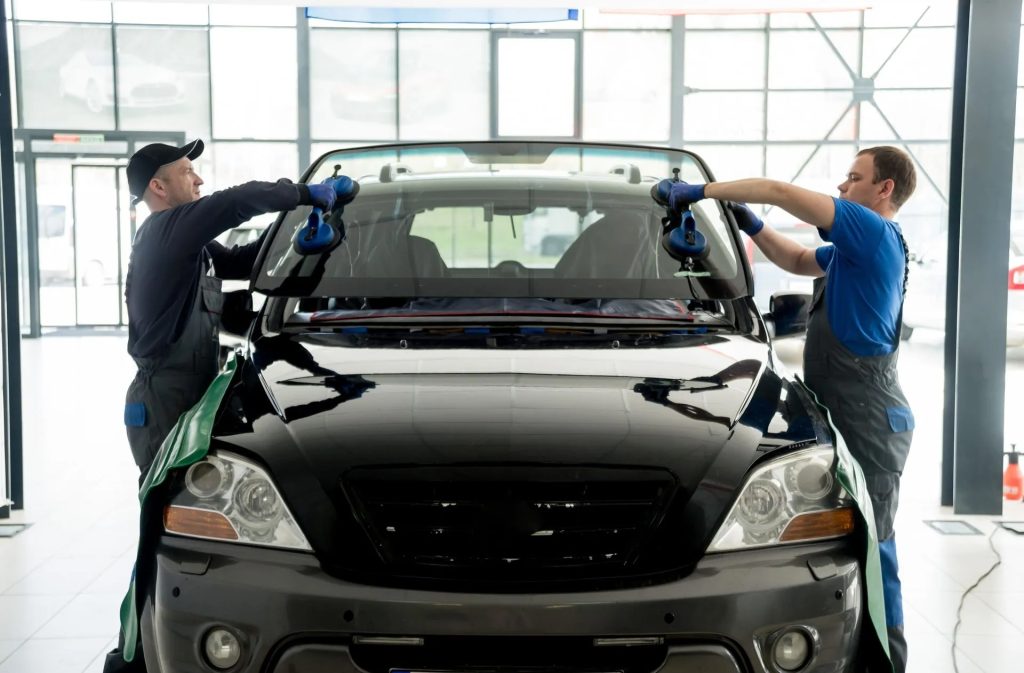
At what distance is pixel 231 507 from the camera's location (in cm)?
195

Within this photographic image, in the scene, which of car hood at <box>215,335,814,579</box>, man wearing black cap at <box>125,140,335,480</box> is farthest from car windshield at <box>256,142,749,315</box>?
car hood at <box>215,335,814,579</box>

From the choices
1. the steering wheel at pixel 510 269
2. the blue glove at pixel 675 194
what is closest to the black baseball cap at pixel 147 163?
the steering wheel at pixel 510 269

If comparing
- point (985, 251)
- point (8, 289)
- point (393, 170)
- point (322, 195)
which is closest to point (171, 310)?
point (322, 195)

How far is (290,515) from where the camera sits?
190 cm

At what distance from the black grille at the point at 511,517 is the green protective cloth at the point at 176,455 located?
354mm

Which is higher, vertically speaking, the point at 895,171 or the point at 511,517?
the point at 895,171

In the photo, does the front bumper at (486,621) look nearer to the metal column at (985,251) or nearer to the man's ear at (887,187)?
the man's ear at (887,187)

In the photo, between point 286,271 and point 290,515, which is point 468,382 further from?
point 286,271

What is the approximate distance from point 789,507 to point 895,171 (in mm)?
1676

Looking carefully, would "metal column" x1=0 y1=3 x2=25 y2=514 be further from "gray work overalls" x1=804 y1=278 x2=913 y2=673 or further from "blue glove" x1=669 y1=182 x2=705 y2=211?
"gray work overalls" x1=804 y1=278 x2=913 y2=673

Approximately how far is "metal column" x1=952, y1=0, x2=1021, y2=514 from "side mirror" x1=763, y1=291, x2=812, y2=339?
2.29 m

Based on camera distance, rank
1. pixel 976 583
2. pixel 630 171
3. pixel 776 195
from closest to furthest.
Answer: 1. pixel 776 195
2. pixel 630 171
3. pixel 976 583

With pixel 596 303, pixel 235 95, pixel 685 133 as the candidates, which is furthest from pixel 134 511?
pixel 685 133

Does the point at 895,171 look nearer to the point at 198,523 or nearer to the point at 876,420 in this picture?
the point at 876,420
